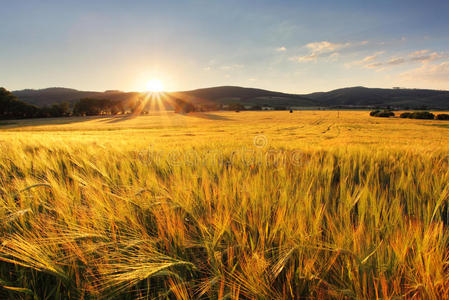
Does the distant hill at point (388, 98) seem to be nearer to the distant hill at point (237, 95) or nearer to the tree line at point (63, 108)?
the distant hill at point (237, 95)

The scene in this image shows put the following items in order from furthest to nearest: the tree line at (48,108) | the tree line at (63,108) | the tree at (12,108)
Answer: the tree line at (63,108), the tree line at (48,108), the tree at (12,108)

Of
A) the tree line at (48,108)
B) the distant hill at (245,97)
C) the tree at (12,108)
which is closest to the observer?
the tree at (12,108)

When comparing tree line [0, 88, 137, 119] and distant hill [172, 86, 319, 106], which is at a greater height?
distant hill [172, 86, 319, 106]

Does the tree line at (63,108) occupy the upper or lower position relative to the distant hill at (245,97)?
lower

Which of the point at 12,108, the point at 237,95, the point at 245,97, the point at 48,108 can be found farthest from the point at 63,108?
the point at 245,97

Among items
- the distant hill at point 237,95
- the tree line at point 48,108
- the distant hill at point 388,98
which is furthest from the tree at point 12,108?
the distant hill at point 388,98

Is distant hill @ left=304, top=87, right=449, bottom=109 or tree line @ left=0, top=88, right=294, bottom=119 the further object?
distant hill @ left=304, top=87, right=449, bottom=109

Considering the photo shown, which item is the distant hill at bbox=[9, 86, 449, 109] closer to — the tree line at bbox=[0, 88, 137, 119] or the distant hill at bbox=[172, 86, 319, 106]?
the distant hill at bbox=[172, 86, 319, 106]

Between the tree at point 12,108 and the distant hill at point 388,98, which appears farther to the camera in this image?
the distant hill at point 388,98

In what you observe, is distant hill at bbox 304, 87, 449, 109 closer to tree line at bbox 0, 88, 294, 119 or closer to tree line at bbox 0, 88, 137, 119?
tree line at bbox 0, 88, 294, 119

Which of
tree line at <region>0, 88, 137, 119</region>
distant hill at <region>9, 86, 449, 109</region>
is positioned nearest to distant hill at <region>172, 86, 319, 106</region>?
distant hill at <region>9, 86, 449, 109</region>

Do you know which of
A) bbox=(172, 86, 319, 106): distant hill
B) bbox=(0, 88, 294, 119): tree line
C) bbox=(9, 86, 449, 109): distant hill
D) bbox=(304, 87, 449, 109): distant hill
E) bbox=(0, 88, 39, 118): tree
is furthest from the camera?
bbox=(172, 86, 319, 106): distant hill

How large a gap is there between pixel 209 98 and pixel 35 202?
108697mm

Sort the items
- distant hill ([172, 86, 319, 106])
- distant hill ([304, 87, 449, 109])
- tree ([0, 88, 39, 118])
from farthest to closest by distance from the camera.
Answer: distant hill ([172, 86, 319, 106]), distant hill ([304, 87, 449, 109]), tree ([0, 88, 39, 118])
